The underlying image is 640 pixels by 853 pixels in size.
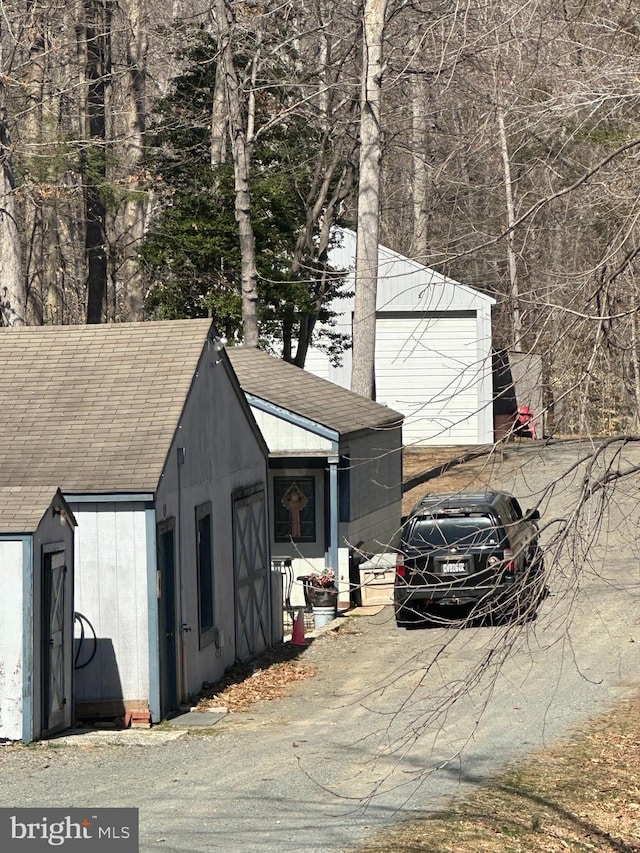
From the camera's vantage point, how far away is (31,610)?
12.1 meters

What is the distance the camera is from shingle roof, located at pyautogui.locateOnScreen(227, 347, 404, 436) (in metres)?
22.0

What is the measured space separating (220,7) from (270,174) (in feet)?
14.7

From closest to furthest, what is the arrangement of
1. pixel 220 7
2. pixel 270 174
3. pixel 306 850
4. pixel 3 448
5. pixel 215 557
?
pixel 306 850 < pixel 3 448 < pixel 215 557 < pixel 220 7 < pixel 270 174

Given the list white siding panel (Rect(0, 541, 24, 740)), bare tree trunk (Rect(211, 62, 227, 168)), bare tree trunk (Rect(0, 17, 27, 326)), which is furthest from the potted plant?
bare tree trunk (Rect(211, 62, 227, 168))

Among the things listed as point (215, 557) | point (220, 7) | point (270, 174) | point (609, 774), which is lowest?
point (609, 774)

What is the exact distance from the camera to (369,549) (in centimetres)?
2477

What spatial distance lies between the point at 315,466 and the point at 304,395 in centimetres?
142

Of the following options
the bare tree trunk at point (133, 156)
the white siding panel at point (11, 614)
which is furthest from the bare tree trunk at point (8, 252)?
the white siding panel at point (11, 614)

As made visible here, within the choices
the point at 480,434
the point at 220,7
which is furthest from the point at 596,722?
the point at 480,434

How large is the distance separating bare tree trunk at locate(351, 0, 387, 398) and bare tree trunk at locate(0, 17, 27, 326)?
280 inches

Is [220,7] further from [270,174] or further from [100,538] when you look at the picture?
[100,538]

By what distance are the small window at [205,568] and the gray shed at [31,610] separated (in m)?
2.98

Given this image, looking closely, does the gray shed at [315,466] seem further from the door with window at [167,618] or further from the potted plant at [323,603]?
the door with window at [167,618]

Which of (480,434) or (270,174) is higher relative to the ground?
(270,174)
